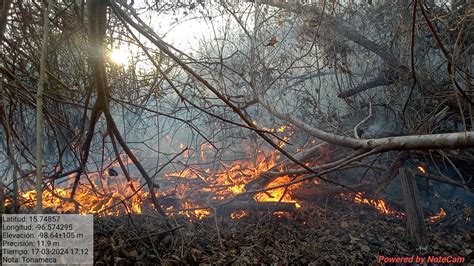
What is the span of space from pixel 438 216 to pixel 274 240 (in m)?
2.43

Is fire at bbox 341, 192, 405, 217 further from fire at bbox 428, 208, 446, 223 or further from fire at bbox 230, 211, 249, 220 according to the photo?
fire at bbox 230, 211, 249, 220

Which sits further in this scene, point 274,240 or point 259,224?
point 259,224

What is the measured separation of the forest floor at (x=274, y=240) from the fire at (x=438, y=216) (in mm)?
236

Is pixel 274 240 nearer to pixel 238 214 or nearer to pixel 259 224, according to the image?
pixel 259 224

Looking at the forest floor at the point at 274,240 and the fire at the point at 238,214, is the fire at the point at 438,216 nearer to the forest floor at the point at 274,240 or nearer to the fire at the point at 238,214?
the forest floor at the point at 274,240

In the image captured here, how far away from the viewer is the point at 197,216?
399cm

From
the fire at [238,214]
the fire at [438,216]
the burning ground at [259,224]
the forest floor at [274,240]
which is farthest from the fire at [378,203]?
the fire at [238,214]

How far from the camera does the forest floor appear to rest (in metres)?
2.72

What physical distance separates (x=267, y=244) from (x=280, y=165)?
67.4 inches

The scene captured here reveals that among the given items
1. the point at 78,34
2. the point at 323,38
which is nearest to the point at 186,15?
the point at 323,38

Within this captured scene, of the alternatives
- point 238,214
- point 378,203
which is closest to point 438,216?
point 378,203

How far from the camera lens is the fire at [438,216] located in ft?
13.7

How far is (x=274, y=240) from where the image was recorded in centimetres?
341

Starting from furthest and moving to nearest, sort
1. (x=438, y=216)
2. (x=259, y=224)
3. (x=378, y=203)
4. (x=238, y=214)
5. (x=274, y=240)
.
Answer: (x=378, y=203), (x=438, y=216), (x=238, y=214), (x=259, y=224), (x=274, y=240)
